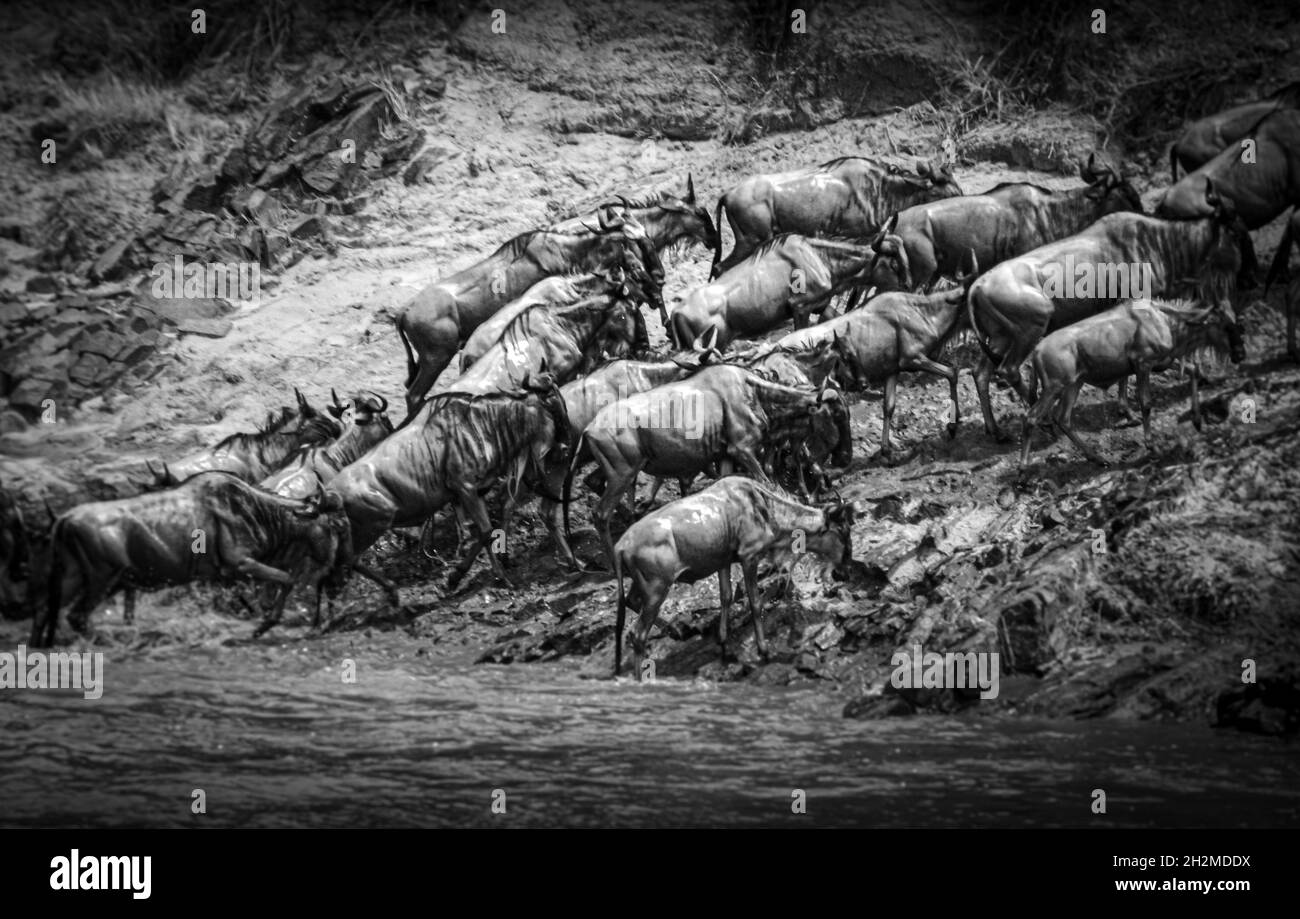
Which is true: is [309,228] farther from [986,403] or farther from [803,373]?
[986,403]

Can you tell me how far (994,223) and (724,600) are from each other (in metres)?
Answer: 5.34

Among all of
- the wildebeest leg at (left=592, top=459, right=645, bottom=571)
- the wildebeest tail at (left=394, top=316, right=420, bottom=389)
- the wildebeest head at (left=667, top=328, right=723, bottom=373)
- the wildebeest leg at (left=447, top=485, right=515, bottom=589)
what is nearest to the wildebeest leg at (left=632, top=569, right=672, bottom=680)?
the wildebeest leg at (left=592, top=459, right=645, bottom=571)

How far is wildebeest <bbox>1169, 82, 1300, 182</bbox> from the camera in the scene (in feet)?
64.6

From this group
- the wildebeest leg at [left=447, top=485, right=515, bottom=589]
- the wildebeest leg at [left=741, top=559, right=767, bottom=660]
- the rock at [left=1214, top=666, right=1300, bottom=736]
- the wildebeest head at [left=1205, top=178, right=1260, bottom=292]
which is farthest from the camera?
the wildebeest head at [left=1205, top=178, right=1260, bottom=292]

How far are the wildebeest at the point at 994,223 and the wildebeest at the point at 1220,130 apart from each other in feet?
3.97

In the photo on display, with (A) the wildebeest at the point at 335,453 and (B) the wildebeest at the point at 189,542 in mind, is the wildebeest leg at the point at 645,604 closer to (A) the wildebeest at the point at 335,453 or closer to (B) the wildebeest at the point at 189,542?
(B) the wildebeest at the point at 189,542

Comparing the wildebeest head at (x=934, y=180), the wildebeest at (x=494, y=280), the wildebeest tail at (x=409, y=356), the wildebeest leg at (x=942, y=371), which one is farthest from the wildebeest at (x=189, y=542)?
the wildebeest head at (x=934, y=180)

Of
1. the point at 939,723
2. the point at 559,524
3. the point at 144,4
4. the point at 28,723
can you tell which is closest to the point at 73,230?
the point at 144,4

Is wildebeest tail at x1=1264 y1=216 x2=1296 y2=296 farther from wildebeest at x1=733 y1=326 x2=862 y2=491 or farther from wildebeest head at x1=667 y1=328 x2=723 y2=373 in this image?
wildebeest head at x1=667 y1=328 x2=723 y2=373

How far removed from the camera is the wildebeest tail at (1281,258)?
18094mm

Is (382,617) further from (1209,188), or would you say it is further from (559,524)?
(1209,188)

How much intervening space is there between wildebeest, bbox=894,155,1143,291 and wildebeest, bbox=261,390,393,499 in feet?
15.8

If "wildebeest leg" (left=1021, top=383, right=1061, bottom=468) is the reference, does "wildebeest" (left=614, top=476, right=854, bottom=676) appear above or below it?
below

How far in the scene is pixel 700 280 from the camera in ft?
67.8
